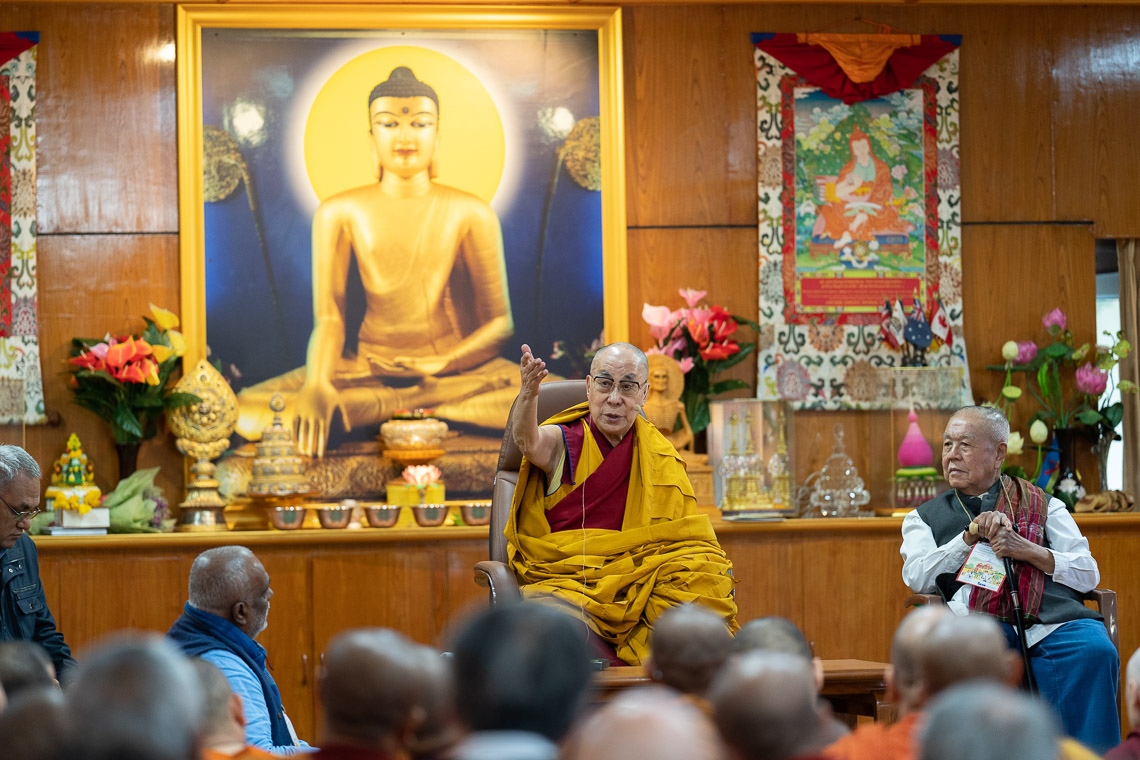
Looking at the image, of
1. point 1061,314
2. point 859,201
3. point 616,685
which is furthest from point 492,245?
point 616,685

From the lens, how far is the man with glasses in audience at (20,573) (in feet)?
12.3

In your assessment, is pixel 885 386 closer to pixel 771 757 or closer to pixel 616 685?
pixel 616 685

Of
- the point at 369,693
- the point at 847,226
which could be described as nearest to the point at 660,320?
the point at 847,226

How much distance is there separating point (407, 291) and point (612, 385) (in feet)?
6.20

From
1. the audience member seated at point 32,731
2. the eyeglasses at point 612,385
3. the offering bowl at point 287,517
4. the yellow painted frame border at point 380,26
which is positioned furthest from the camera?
the yellow painted frame border at point 380,26

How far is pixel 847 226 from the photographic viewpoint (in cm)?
639

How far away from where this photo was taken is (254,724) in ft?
10.1

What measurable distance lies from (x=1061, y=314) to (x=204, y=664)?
16.8 ft

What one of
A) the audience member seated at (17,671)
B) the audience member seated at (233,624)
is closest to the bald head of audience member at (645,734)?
the audience member seated at (17,671)

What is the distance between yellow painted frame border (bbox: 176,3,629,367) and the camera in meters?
6.05

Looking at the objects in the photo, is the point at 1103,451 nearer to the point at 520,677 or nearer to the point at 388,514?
the point at 388,514

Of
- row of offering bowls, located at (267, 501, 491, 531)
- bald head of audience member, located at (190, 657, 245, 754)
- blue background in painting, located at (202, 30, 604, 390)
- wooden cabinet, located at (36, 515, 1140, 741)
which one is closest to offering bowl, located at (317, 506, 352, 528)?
row of offering bowls, located at (267, 501, 491, 531)

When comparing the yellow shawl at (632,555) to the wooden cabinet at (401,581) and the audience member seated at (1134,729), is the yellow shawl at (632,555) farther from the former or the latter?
the audience member seated at (1134,729)

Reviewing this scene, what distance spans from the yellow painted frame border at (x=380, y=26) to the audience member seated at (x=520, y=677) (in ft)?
14.5
